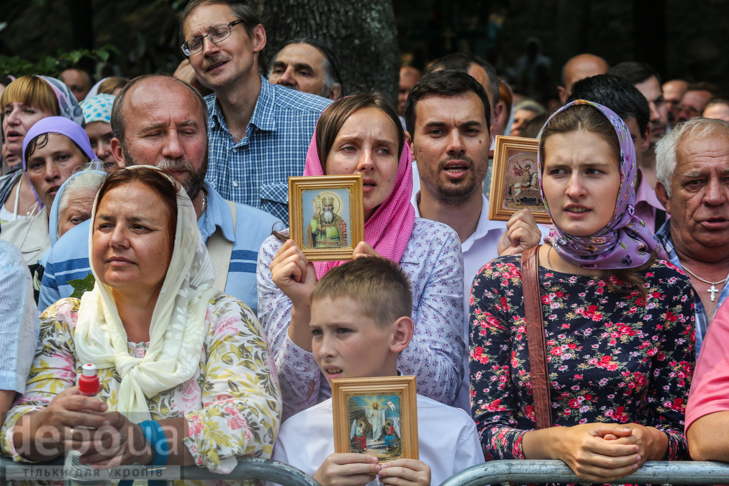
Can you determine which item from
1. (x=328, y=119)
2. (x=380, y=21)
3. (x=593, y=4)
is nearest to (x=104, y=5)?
(x=593, y=4)

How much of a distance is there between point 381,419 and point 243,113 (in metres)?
3.02

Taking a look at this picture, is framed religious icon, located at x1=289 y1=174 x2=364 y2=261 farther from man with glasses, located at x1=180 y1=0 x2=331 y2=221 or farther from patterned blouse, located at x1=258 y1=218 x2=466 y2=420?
man with glasses, located at x1=180 y1=0 x2=331 y2=221

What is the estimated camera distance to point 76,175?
4566 millimetres

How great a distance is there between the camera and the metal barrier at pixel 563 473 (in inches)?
105

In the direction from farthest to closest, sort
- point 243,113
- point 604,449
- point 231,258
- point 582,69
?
point 582,69
point 243,113
point 231,258
point 604,449

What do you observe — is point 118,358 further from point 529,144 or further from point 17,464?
point 529,144

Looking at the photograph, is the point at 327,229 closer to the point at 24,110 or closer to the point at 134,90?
the point at 134,90

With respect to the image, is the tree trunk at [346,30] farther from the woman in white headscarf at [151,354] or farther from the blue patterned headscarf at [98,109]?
the woman in white headscarf at [151,354]

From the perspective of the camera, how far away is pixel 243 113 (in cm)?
524

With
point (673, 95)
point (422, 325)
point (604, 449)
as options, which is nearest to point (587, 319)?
point (604, 449)

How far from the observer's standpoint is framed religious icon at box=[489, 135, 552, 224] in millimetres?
3785

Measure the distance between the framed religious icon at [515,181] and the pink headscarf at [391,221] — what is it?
0.45 metres

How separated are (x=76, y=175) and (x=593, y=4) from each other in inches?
714

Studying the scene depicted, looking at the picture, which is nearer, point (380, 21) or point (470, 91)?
point (470, 91)
